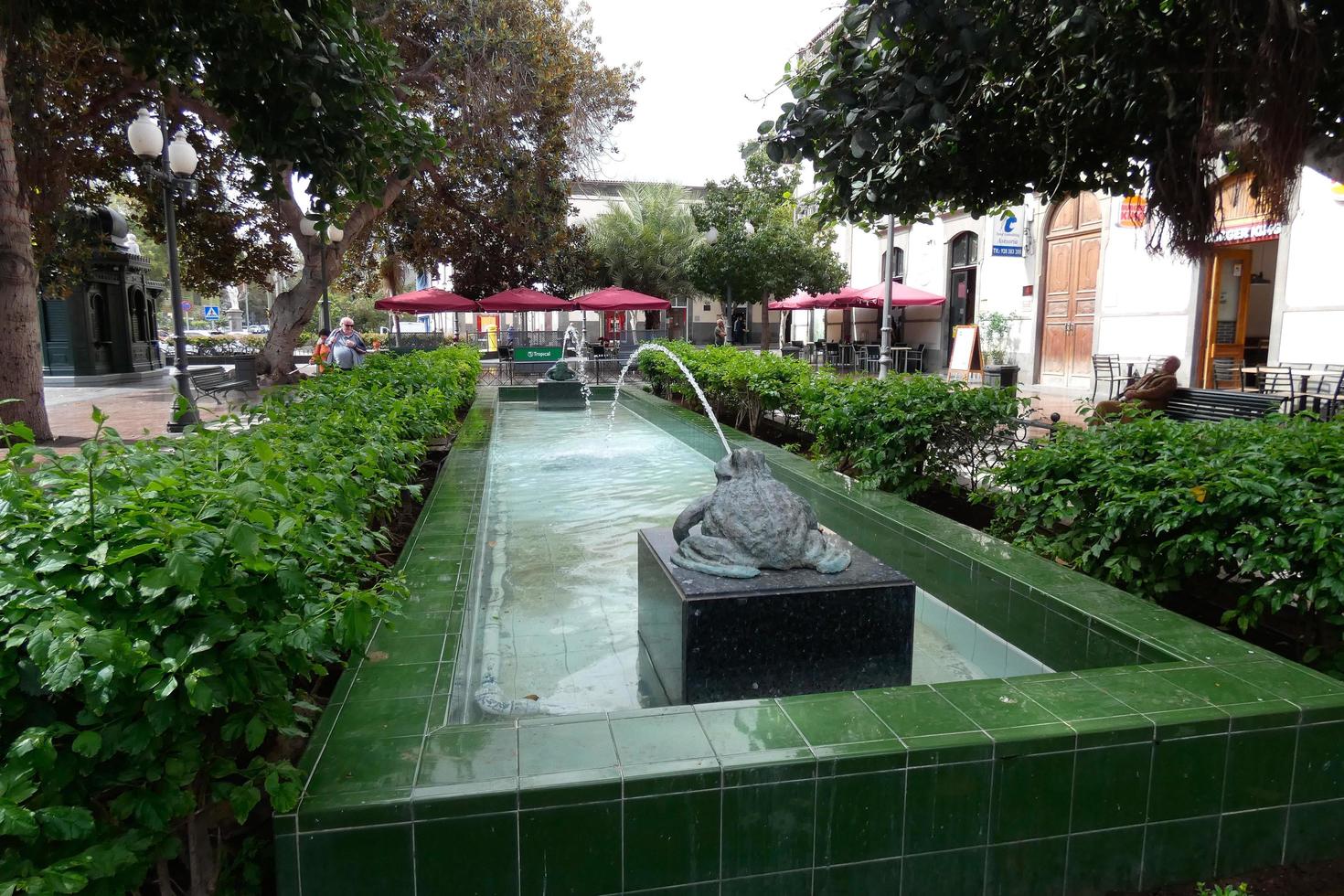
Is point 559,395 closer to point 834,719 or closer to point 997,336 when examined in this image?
point 997,336

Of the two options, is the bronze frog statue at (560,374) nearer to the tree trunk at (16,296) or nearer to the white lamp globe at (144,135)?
the white lamp globe at (144,135)

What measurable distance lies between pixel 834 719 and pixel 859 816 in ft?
0.93

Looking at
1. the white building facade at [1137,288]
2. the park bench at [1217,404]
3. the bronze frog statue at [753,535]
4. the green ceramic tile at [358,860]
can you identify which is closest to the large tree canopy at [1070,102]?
the bronze frog statue at [753,535]

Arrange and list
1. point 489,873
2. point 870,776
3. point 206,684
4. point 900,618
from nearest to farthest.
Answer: point 206,684 < point 489,873 < point 870,776 < point 900,618

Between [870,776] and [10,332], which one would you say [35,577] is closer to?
[870,776]

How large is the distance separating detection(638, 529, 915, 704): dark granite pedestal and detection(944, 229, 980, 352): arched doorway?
20423 millimetres

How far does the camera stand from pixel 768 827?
212 centimetres

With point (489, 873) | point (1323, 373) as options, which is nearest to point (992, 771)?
point (489, 873)

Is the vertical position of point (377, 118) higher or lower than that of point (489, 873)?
higher

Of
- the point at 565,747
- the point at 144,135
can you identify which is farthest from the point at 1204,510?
the point at 144,135

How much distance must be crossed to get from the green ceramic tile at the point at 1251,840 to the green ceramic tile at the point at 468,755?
2.04m

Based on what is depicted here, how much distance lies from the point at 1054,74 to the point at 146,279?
2599cm

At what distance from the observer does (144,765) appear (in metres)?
1.78

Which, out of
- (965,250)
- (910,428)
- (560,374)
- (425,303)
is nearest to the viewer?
(910,428)
